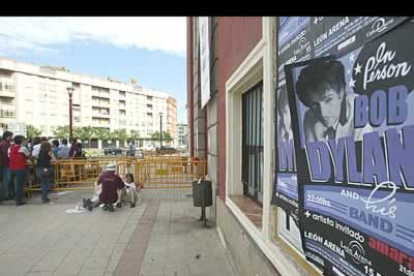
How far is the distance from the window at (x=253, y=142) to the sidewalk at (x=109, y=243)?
46.1 inches

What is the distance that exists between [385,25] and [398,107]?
392 mm

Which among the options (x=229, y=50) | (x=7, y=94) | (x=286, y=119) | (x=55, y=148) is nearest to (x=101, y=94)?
(x=7, y=94)

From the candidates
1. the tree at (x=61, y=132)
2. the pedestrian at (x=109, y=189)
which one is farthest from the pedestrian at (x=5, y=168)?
the tree at (x=61, y=132)

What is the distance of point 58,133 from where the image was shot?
7406 cm

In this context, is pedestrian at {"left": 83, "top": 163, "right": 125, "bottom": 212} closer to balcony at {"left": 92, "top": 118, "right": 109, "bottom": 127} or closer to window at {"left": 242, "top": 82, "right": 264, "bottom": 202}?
window at {"left": 242, "top": 82, "right": 264, "bottom": 202}

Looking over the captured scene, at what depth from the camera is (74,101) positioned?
8538 cm

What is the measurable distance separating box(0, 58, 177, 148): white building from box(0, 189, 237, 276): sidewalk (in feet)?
166

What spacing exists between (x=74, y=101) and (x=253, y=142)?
3449 inches

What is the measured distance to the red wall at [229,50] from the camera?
4.04m

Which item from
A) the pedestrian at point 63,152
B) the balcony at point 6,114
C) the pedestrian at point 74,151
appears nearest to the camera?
the pedestrian at point 63,152

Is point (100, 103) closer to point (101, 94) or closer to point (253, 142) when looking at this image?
point (101, 94)

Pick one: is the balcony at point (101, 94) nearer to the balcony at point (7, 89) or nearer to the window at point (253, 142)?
the balcony at point (7, 89)

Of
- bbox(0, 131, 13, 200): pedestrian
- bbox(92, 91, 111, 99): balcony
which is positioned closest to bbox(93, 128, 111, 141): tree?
bbox(92, 91, 111, 99): balcony

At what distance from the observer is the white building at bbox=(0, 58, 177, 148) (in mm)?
66875
